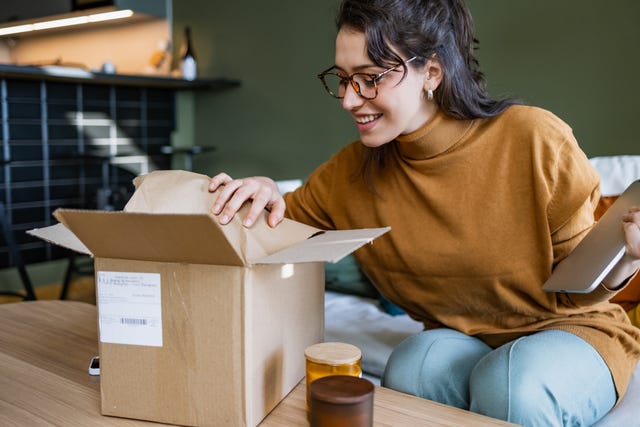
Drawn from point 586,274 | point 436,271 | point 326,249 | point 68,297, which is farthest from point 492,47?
point 68,297

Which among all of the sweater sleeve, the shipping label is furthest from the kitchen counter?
the sweater sleeve

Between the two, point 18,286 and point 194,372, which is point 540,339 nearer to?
point 194,372

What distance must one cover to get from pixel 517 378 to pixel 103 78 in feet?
9.78

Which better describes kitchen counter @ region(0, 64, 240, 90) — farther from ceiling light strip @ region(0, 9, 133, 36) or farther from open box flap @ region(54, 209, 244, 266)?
open box flap @ region(54, 209, 244, 266)

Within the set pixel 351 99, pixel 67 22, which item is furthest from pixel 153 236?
pixel 67 22

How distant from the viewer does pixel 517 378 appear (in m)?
1.03

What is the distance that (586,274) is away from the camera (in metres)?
0.95

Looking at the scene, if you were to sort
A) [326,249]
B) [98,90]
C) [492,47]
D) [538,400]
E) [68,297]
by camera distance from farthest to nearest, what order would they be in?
[98,90] < [68,297] < [492,47] < [538,400] < [326,249]

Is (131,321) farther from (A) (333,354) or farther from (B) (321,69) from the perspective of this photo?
(B) (321,69)

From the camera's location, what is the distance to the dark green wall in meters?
2.46

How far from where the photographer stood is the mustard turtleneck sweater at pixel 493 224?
3.82 feet

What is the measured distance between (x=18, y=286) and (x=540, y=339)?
10.7 feet

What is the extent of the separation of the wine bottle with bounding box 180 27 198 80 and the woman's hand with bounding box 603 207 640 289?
3.27 metres

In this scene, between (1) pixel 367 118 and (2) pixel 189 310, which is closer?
(2) pixel 189 310
